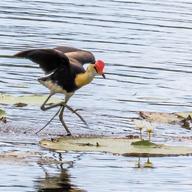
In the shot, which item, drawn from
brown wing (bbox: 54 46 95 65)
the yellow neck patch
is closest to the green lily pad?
the yellow neck patch

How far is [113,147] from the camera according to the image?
521 inches

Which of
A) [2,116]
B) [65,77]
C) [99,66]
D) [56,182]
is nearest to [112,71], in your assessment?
[65,77]

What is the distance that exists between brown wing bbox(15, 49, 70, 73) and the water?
848 mm

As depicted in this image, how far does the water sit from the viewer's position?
486 inches

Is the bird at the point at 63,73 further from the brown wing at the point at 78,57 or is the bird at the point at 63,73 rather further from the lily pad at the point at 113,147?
the lily pad at the point at 113,147

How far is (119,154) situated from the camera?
42.8ft

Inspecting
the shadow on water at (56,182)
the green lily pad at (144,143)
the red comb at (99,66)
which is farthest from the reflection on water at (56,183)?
the red comb at (99,66)

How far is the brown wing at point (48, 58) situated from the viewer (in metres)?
13.9

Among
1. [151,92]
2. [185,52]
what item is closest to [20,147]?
[151,92]

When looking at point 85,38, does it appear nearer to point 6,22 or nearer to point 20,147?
point 6,22

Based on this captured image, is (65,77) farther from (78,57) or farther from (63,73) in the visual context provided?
(78,57)

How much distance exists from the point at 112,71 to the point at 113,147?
657cm

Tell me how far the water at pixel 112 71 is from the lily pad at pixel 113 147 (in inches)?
4.1

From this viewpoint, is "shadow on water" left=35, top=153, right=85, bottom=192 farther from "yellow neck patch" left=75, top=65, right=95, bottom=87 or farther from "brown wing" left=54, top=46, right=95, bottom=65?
"brown wing" left=54, top=46, right=95, bottom=65
